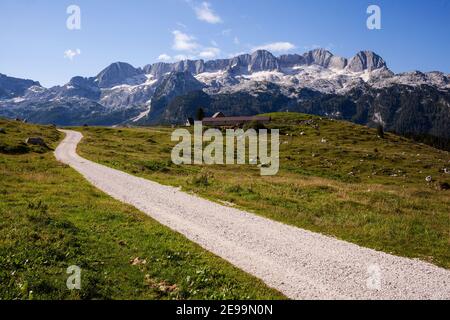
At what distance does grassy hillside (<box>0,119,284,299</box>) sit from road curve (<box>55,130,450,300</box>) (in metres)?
1.20

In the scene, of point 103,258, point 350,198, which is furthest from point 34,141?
point 103,258

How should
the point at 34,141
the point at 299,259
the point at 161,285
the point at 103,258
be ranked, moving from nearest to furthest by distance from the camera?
1. the point at 161,285
2. the point at 103,258
3. the point at 299,259
4. the point at 34,141

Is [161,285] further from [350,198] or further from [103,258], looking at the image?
[350,198]

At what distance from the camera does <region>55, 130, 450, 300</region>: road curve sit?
13.9 m

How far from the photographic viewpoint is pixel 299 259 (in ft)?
55.5

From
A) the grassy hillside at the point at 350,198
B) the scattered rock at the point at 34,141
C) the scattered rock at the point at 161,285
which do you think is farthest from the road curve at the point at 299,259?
the scattered rock at the point at 34,141

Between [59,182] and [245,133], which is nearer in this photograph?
[59,182]

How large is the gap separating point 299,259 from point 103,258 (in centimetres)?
895

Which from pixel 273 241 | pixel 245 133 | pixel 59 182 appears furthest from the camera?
pixel 245 133

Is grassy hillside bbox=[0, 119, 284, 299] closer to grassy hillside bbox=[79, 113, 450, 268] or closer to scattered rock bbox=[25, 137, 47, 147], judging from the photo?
grassy hillside bbox=[79, 113, 450, 268]
